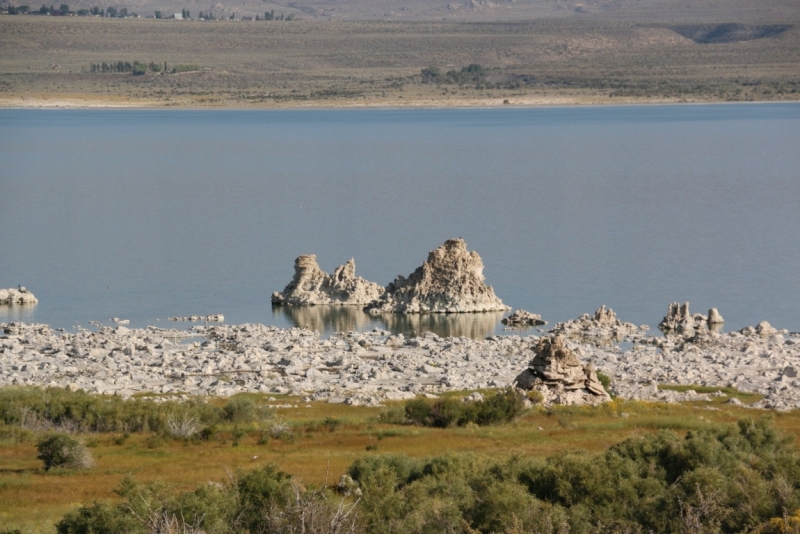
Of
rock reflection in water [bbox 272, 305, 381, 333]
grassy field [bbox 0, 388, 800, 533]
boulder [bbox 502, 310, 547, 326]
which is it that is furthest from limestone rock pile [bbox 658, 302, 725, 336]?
grassy field [bbox 0, 388, 800, 533]

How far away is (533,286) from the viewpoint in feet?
123

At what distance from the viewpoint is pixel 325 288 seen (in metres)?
35.1

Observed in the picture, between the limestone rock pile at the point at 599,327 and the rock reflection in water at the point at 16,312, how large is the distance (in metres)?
12.7

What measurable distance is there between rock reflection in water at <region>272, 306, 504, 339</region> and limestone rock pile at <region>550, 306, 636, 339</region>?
179 cm

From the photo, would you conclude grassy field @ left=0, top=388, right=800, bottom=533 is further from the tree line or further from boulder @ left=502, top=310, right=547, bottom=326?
the tree line

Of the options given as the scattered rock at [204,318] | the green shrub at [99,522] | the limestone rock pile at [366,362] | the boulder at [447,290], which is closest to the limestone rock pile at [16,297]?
the scattered rock at [204,318]

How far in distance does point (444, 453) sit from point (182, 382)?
26.5 ft

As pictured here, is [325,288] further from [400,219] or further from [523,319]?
[400,219]

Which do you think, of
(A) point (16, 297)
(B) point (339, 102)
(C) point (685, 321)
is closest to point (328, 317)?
(A) point (16, 297)

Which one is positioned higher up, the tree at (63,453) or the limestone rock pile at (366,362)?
the tree at (63,453)

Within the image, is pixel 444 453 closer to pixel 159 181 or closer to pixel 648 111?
pixel 159 181

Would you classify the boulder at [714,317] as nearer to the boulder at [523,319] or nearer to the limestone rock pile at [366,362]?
the limestone rock pile at [366,362]

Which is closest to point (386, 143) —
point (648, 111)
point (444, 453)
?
point (648, 111)

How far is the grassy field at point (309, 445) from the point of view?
16.2m
